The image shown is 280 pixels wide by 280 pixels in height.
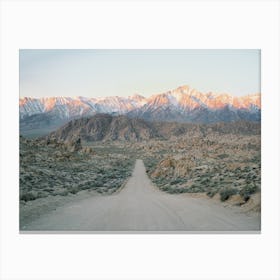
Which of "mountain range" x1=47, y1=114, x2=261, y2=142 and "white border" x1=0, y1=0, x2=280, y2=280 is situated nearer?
"white border" x1=0, y1=0, x2=280, y2=280

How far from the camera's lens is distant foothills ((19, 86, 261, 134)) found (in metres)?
11.7

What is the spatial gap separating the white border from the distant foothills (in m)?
1.04

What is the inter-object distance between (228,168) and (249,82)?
5.06 metres

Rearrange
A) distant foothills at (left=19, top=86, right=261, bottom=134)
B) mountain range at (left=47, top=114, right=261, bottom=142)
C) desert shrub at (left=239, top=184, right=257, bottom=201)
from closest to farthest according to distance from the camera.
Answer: desert shrub at (left=239, top=184, right=257, bottom=201) < distant foothills at (left=19, top=86, right=261, bottom=134) < mountain range at (left=47, top=114, right=261, bottom=142)

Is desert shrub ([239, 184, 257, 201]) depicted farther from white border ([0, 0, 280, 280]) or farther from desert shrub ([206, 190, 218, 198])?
desert shrub ([206, 190, 218, 198])

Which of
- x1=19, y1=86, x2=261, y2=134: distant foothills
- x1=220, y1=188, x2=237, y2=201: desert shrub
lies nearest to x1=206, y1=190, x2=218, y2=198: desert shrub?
x1=220, y1=188, x2=237, y2=201: desert shrub

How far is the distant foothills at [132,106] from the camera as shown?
38.3ft

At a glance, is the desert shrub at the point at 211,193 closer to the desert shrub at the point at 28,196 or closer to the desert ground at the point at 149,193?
the desert ground at the point at 149,193
